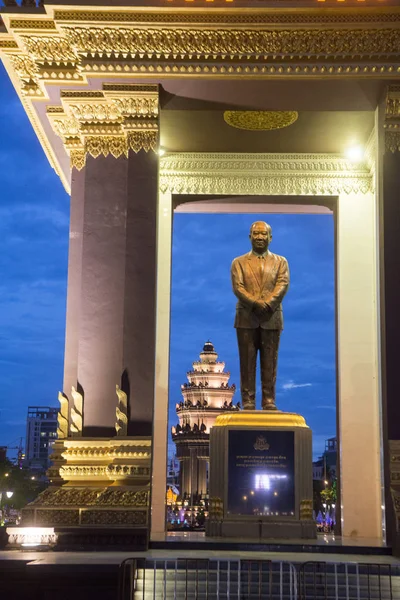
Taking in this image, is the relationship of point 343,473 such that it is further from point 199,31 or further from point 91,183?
point 199,31

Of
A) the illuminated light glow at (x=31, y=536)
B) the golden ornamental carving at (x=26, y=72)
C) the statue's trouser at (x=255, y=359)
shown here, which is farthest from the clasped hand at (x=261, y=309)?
the golden ornamental carving at (x=26, y=72)

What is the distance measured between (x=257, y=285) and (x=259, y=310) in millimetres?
451

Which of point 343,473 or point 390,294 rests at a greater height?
point 390,294

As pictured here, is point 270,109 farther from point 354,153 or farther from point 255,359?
point 255,359

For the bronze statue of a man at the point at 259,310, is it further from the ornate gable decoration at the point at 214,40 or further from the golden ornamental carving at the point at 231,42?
the golden ornamental carving at the point at 231,42

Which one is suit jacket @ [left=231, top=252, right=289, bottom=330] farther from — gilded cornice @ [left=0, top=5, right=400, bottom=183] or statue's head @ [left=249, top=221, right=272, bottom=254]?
gilded cornice @ [left=0, top=5, right=400, bottom=183]

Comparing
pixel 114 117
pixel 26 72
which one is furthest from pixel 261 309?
pixel 26 72

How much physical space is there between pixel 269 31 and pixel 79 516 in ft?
26.7

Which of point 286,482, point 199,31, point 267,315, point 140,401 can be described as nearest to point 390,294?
point 267,315

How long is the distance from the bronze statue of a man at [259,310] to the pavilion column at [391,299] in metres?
1.77

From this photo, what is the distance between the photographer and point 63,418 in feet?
50.1

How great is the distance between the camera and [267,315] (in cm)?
1573

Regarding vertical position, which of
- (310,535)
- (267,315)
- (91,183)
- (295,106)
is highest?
(295,106)

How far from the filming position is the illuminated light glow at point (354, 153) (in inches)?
721
